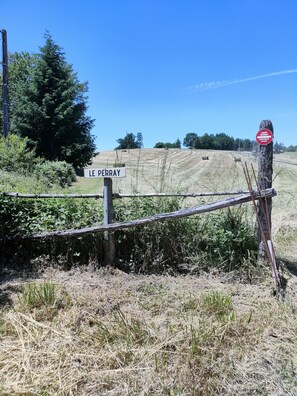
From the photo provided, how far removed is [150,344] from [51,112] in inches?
735

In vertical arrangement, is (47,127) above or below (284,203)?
above

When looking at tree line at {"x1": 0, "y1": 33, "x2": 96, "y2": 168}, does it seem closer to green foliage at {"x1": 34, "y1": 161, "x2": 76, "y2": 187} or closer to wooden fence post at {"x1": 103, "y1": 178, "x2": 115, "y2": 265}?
green foliage at {"x1": 34, "y1": 161, "x2": 76, "y2": 187}

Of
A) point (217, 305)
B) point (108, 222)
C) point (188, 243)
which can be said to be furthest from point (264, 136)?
point (108, 222)

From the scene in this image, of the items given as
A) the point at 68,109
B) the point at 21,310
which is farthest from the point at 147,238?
the point at 68,109

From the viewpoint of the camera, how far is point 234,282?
155 inches

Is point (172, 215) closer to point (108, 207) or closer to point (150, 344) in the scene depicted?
point (108, 207)

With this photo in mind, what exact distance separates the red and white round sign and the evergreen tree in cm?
1636

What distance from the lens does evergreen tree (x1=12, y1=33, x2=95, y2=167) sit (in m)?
18.9

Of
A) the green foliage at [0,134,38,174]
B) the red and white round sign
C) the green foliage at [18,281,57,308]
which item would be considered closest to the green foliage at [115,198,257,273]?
the red and white round sign

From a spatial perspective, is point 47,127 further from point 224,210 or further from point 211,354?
point 211,354

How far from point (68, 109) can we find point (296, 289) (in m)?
17.5

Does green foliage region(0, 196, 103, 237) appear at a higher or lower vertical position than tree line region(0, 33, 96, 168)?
lower

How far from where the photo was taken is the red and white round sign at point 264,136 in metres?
3.97

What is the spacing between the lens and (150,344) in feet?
8.30
